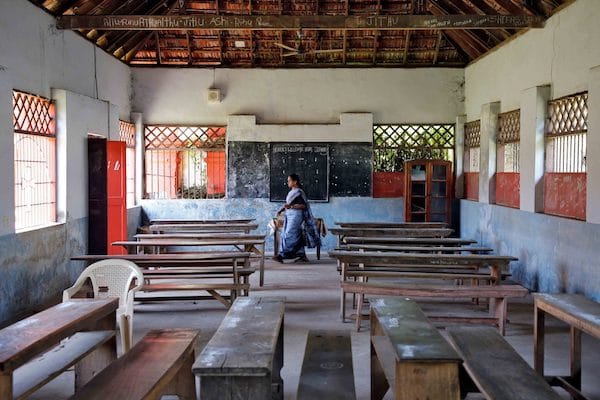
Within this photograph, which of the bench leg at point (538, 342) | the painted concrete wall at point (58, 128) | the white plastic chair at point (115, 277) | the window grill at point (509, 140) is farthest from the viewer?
the window grill at point (509, 140)

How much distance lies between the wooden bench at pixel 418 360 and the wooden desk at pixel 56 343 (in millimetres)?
1711

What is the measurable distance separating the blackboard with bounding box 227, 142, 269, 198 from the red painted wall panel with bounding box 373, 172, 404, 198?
2055 mm

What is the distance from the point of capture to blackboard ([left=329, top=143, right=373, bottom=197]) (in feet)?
39.5

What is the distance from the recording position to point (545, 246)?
788cm

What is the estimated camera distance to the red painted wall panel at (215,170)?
41.3ft

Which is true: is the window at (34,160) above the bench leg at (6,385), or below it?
above

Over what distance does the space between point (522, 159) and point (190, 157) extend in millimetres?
6350

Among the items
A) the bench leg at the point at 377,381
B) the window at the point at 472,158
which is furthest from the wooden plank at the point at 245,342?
the window at the point at 472,158

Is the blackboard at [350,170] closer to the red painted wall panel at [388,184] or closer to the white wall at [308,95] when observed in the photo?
the red painted wall panel at [388,184]

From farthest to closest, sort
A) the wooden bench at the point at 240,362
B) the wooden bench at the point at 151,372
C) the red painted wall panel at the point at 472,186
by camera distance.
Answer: the red painted wall panel at the point at 472,186
the wooden bench at the point at 151,372
the wooden bench at the point at 240,362

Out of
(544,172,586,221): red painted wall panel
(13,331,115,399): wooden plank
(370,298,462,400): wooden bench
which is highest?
(544,172,586,221): red painted wall panel

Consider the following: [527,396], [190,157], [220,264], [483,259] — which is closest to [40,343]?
[527,396]

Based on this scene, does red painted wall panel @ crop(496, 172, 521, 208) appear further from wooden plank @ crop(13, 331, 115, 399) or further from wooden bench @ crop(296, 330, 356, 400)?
wooden plank @ crop(13, 331, 115, 399)

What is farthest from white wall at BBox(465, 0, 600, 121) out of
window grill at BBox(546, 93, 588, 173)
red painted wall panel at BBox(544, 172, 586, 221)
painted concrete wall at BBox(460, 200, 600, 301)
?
painted concrete wall at BBox(460, 200, 600, 301)
